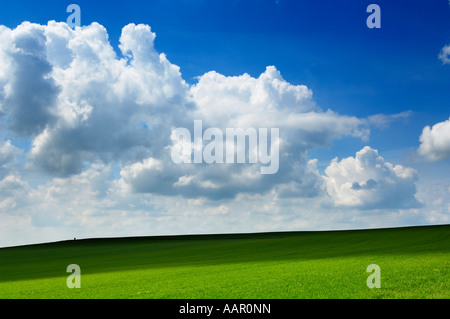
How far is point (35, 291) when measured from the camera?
71.1ft

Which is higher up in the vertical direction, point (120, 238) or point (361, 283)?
point (120, 238)

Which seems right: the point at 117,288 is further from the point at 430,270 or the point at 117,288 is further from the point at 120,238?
the point at 120,238

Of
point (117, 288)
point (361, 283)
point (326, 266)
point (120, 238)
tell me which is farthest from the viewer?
point (120, 238)
